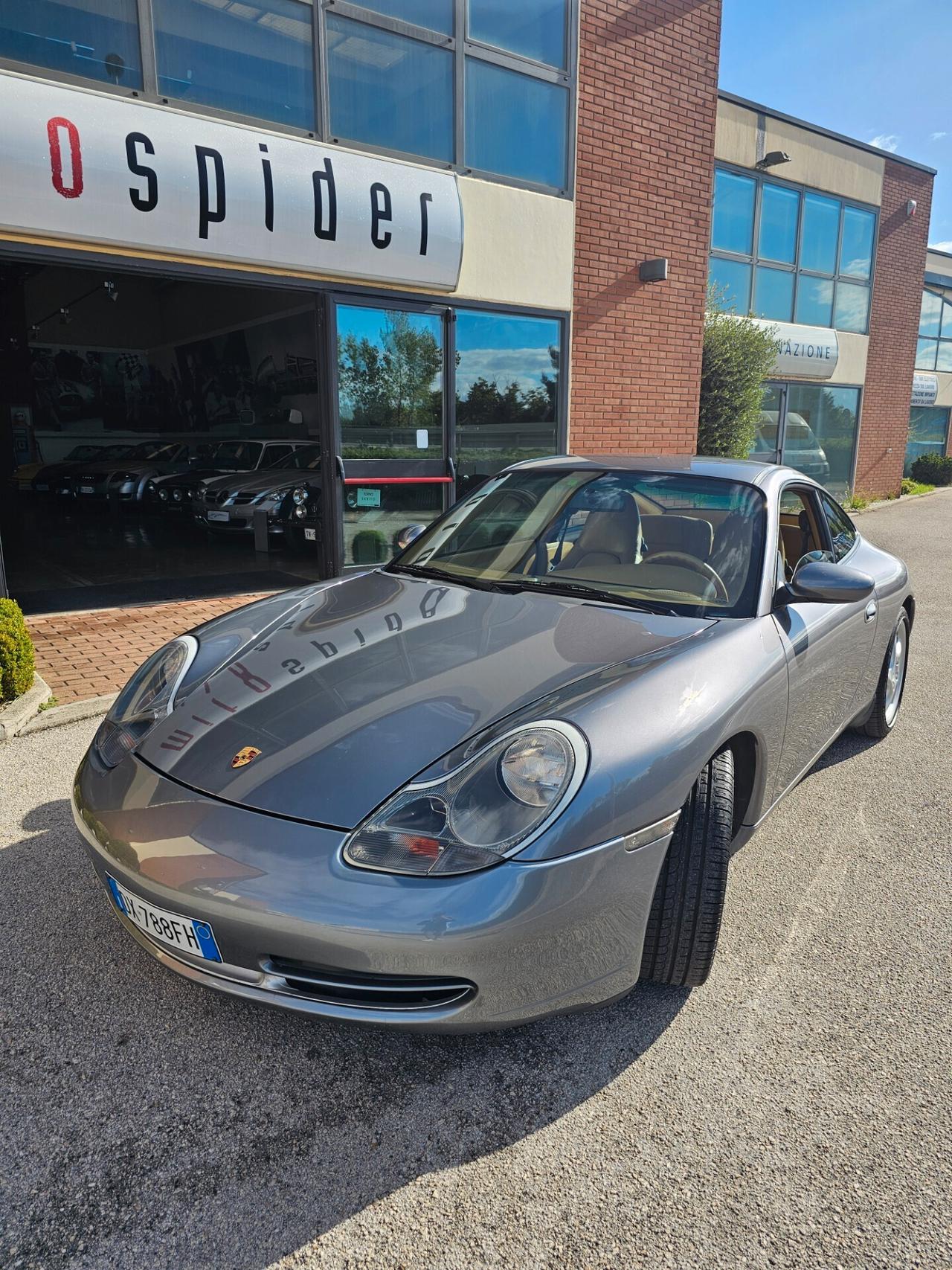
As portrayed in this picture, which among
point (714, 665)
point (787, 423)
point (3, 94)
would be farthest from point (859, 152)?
point (714, 665)

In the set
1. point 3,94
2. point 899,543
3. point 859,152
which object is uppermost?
point 859,152

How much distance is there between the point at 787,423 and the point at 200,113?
12.5m

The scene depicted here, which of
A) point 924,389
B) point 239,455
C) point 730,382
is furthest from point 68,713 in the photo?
point 924,389

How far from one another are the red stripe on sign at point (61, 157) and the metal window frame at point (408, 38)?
1.13ft

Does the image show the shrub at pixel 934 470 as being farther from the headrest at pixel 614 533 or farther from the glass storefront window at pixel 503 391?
the headrest at pixel 614 533

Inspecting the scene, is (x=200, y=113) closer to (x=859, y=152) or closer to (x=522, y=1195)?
(x=522, y=1195)

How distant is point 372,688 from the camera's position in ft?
7.82

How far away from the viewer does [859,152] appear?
16.3m

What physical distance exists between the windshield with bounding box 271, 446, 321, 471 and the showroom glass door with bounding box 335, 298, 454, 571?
172 inches

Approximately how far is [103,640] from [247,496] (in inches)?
238

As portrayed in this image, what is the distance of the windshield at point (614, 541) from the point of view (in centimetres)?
292

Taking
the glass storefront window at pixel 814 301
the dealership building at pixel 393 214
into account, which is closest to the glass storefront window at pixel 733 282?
the dealership building at pixel 393 214

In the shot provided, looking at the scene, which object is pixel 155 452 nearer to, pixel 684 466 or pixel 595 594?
pixel 684 466

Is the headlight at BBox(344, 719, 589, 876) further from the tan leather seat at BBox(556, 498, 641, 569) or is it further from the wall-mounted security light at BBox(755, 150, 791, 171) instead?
the wall-mounted security light at BBox(755, 150, 791, 171)
